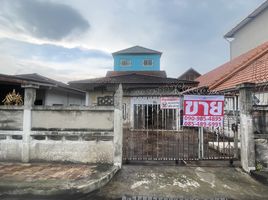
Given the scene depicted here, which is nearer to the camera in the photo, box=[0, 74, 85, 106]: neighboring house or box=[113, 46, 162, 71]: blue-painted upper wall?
box=[0, 74, 85, 106]: neighboring house

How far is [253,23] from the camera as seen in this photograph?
54.6 feet

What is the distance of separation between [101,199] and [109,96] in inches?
427

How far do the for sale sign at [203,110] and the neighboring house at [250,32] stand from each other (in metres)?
11.3

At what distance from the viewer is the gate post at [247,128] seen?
238 inches

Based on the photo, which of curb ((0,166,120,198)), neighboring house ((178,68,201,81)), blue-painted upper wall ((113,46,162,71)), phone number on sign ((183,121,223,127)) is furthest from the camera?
neighboring house ((178,68,201,81))

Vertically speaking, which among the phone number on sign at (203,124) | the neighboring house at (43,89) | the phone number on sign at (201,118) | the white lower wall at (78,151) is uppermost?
the neighboring house at (43,89)

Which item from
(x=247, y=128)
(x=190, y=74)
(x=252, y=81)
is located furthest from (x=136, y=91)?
(x=190, y=74)

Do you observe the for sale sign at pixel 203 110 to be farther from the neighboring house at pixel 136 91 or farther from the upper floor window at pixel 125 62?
the upper floor window at pixel 125 62

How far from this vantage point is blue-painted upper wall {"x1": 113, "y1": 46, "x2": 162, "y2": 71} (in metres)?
24.5

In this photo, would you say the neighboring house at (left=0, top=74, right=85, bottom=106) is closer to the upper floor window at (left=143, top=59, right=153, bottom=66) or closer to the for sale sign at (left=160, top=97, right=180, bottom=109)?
the for sale sign at (left=160, top=97, right=180, bottom=109)

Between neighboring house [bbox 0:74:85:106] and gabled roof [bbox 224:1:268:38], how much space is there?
501 inches

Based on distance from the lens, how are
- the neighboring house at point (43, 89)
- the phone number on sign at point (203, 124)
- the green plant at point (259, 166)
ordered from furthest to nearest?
the neighboring house at point (43, 89) < the phone number on sign at point (203, 124) < the green plant at point (259, 166)

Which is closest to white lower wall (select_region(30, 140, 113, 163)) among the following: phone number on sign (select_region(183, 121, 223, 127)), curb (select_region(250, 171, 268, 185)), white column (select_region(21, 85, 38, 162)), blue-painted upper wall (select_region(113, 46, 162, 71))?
white column (select_region(21, 85, 38, 162))

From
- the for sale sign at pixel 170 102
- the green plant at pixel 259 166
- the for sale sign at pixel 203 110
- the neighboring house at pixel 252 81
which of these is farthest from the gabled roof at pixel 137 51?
the green plant at pixel 259 166
